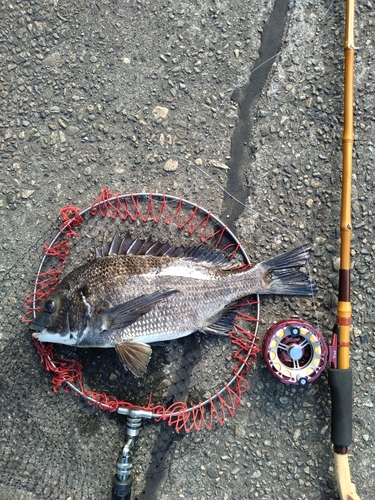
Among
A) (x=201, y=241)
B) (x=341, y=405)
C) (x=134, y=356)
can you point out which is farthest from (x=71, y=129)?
(x=341, y=405)

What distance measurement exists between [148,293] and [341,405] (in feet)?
5.11

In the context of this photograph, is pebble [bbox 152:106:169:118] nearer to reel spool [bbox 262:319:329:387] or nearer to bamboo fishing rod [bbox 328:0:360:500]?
bamboo fishing rod [bbox 328:0:360:500]

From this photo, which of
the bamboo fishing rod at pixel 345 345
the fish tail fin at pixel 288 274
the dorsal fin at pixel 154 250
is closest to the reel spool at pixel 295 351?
the bamboo fishing rod at pixel 345 345

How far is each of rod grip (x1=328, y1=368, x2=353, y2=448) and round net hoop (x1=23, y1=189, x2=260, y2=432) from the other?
1.90ft

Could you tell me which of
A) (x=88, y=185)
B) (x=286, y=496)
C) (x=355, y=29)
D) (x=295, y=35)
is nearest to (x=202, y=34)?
(x=295, y=35)

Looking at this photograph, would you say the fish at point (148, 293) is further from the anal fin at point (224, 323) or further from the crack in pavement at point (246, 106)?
the crack in pavement at point (246, 106)

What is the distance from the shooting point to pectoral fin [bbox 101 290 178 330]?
272 centimetres

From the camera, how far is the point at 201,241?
3.19m

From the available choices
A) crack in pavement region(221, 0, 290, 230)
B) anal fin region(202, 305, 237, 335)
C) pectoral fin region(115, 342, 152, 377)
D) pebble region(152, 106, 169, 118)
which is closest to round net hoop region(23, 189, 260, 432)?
anal fin region(202, 305, 237, 335)

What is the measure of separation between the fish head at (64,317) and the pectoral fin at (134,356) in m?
0.29

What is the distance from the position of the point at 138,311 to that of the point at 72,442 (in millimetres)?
1249

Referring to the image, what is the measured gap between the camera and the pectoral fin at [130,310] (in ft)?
8.92

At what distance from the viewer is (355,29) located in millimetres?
3320

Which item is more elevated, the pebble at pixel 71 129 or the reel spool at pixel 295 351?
the pebble at pixel 71 129
